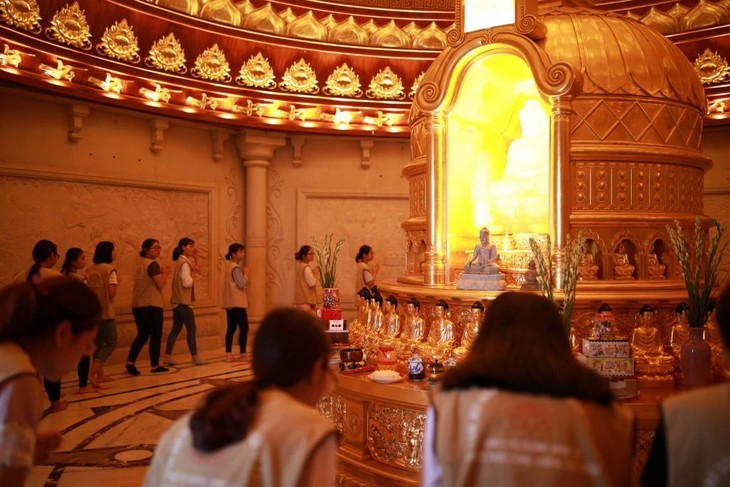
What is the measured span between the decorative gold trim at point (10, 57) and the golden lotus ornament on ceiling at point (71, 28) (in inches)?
20.7

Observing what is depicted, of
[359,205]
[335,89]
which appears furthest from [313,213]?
[335,89]

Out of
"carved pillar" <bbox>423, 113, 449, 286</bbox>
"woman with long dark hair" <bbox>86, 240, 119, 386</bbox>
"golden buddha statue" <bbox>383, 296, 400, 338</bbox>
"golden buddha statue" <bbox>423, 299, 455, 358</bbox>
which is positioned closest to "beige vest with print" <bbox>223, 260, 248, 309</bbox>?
"woman with long dark hair" <bbox>86, 240, 119, 386</bbox>

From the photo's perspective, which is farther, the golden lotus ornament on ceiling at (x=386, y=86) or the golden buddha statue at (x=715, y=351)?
the golden lotus ornament on ceiling at (x=386, y=86)

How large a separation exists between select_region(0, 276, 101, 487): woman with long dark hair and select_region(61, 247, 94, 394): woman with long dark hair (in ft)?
13.8

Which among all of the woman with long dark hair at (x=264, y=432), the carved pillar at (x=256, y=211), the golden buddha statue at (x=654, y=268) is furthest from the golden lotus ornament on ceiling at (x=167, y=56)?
the woman with long dark hair at (x=264, y=432)

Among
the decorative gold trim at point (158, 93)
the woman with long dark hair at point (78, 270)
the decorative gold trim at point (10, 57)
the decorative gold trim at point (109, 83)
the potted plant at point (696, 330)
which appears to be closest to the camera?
the potted plant at point (696, 330)

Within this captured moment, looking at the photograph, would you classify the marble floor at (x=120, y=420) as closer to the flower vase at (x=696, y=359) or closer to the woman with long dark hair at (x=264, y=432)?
the woman with long dark hair at (x=264, y=432)

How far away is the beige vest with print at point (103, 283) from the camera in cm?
676

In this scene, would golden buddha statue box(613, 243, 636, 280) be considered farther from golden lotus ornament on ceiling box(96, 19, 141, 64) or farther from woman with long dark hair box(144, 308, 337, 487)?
golden lotus ornament on ceiling box(96, 19, 141, 64)

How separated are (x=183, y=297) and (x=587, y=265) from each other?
455cm

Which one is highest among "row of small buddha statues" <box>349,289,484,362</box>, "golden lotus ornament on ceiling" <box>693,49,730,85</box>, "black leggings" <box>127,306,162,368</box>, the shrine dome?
"golden lotus ornament on ceiling" <box>693,49,730,85</box>

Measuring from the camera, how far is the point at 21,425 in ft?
6.02

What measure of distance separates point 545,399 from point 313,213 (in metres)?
8.59

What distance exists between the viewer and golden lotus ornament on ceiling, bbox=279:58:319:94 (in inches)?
371
